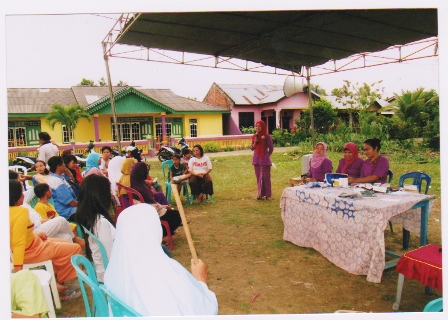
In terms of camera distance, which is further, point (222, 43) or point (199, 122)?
point (199, 122)

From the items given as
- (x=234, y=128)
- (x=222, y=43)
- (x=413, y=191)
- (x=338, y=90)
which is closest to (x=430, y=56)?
(x=413, y=191)

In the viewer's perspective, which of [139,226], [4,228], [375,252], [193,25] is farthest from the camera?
[193,25]

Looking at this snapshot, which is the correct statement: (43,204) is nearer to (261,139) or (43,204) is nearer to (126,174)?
(126,174)

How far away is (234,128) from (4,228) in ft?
63.0

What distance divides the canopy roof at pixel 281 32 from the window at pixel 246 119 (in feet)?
49.4

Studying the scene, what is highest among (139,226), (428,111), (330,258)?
(428,111)

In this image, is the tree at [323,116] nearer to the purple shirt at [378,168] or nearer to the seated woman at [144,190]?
the purple shirt at [378,168]

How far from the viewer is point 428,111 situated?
1356cm

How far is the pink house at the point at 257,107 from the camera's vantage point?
21047 millimetres

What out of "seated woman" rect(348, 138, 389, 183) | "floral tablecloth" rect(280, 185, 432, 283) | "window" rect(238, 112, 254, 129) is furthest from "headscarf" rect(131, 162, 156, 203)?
"window" rect(238, 112, 254, 129)

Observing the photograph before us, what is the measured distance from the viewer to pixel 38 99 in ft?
44.7

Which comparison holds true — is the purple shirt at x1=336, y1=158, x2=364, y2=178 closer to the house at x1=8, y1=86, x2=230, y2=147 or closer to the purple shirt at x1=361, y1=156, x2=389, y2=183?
the purple shirt at x1=361, y1=156, x2=389, y2=183

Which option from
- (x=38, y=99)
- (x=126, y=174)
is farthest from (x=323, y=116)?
(x=126, y=174)

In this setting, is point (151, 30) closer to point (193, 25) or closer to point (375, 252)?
point (193, 25)
